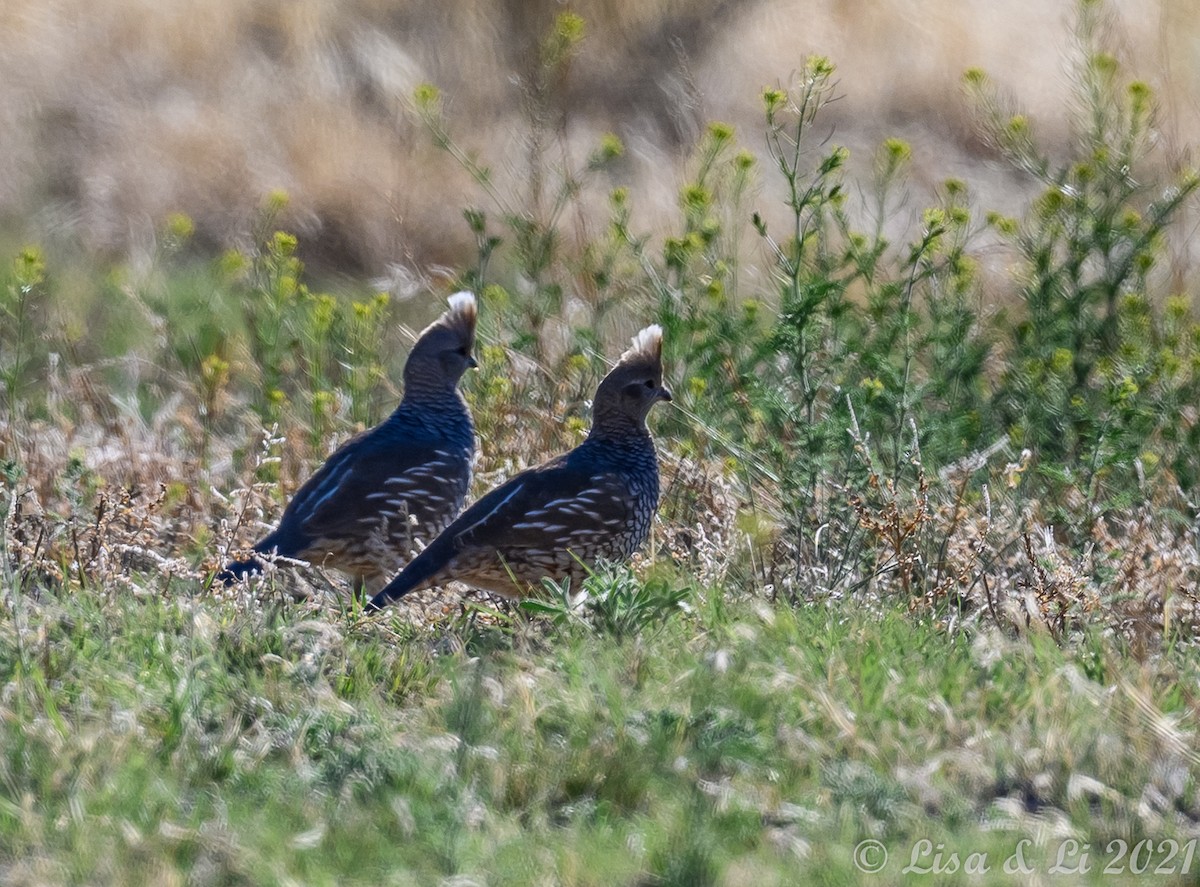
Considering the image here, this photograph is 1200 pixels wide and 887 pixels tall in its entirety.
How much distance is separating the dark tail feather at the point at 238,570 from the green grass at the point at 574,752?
2.35 ft

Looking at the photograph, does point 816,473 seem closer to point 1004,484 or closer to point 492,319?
point 1004,484

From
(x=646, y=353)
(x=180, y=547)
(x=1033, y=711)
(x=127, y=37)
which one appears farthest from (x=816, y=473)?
(x=127, y=37)

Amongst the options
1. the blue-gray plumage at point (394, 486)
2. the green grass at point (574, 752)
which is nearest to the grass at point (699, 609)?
the green grass at point (574, 752)

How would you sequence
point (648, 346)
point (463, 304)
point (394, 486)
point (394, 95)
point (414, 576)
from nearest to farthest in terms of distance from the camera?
1. point (414, 576)
2. point (648, 346)
3. point (394, 486)
4. point (463, 304)
5. point (394, 95)

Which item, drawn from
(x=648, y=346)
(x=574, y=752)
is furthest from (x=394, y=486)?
(x=574, y=752)

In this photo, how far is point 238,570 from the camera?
560 centimetres

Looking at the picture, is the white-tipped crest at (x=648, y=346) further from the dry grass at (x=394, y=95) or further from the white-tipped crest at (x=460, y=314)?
the dry grass at (x=394, y=95)

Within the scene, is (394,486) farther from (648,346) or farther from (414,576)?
(648,346)

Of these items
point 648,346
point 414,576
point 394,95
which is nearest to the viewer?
point 414,576

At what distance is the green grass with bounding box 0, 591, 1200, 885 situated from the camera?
338 cm

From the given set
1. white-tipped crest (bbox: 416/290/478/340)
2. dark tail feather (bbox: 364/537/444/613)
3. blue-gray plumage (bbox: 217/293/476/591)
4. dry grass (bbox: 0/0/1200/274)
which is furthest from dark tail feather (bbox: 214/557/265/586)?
dry grass (bbox: 0/0/1200/274)

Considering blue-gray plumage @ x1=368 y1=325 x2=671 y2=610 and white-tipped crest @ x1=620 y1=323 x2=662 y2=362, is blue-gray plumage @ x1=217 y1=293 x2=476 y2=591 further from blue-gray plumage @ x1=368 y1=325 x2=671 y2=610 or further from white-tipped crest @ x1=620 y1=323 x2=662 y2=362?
white-tipped crest @ x1=620 y1=323 x2=662 y2=362

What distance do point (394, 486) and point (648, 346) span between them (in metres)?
1.04

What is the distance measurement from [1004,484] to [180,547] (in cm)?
298
